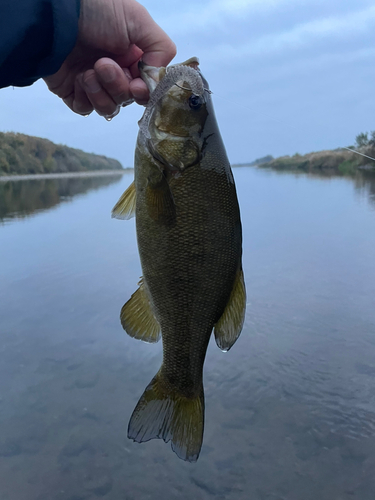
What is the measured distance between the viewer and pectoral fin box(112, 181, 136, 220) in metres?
1.93

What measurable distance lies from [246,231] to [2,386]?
307 inches

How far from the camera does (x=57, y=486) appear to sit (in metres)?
2.88

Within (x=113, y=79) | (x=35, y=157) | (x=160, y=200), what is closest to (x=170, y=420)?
Result: (x=160, y=200)

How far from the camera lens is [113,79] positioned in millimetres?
2148

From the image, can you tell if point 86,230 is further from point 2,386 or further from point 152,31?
point 152,31

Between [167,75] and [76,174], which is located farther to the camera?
[76,174]

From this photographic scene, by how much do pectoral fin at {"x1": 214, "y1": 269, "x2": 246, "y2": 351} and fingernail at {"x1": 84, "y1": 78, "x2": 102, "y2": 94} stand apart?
→ 1.37m

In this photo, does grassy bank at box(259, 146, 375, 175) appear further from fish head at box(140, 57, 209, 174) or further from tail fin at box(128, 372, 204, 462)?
tail fin at box(128, 372, 204, 462)

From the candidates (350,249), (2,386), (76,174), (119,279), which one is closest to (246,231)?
(350,249)

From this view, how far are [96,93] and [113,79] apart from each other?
0.19 meters

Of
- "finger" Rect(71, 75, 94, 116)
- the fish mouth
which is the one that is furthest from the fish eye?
"finger" Rect(71, 75, 94, 116)

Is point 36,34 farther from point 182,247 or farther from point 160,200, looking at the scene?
point 182,247

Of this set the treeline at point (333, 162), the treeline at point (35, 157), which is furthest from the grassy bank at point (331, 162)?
the treeline at point (35, 157)

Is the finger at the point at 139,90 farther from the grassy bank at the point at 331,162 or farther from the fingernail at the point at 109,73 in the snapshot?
the grassy bank at the point at 331,162
